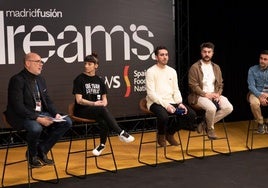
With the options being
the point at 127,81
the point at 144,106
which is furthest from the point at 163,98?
the point at 127,81

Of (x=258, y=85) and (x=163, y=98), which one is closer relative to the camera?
(x=163, y=98)

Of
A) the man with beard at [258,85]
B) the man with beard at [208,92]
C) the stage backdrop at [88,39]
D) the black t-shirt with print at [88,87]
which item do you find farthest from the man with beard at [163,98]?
the stage backdrop at [88,39]

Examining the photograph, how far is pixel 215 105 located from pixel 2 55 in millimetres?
2630

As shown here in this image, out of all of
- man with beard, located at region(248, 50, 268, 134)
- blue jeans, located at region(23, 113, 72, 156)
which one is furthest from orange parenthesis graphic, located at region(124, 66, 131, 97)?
blue jeans, located at region(23, 113, 72, 156)

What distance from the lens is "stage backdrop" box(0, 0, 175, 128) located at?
241 inches

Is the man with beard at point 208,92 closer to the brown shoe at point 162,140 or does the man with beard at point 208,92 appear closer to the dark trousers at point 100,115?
the brown shoe at point 162,140

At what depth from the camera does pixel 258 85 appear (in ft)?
21.2

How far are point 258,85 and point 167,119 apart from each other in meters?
1.63

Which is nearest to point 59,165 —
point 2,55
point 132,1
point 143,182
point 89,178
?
point 89,178

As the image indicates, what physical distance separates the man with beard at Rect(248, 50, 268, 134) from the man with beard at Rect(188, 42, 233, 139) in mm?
450

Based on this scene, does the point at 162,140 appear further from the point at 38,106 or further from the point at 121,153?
the point at 38,106

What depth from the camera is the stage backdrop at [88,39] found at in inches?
241

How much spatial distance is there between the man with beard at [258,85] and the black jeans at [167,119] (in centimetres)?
99

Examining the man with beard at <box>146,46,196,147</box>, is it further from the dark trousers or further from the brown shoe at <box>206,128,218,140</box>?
the dark trousers
